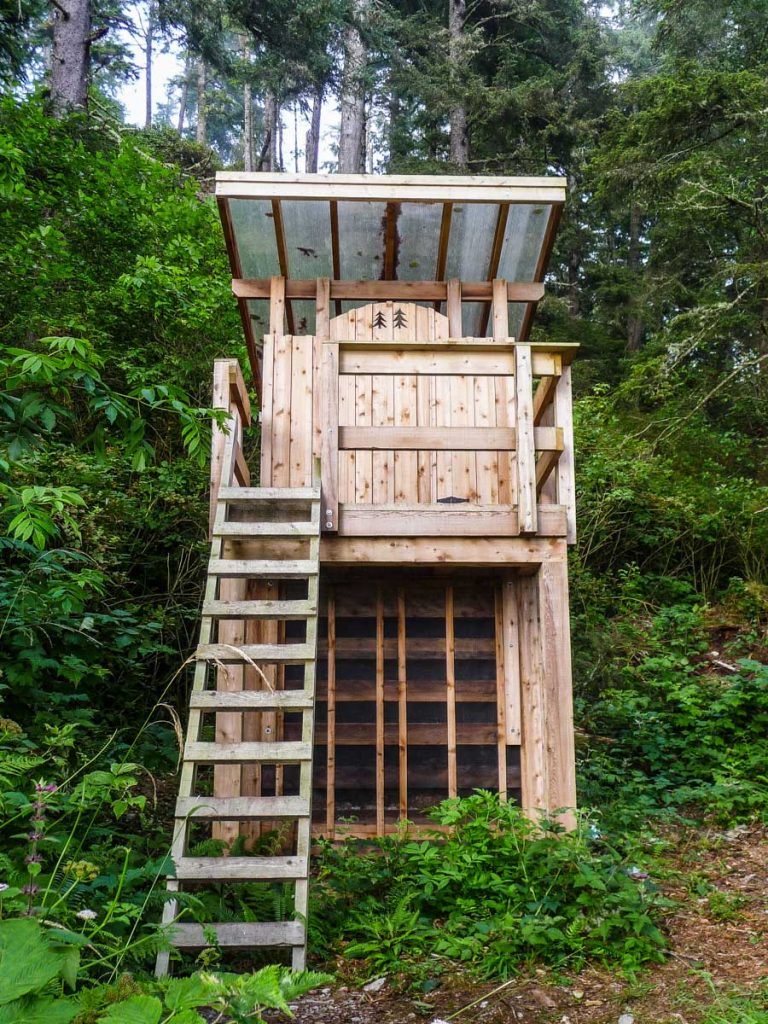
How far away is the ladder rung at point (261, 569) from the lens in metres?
4.98

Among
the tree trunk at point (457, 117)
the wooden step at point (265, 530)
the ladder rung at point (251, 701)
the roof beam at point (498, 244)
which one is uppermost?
the tree trunk at point (457, 117)

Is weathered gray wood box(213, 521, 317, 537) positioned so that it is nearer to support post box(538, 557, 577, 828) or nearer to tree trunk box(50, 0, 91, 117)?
support post box(538, 557, 577, 828)

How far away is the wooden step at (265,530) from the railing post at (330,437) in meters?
0.34

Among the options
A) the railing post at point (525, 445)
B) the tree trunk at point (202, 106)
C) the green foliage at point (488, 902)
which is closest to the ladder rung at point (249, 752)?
the green foliage at point (488, 902)

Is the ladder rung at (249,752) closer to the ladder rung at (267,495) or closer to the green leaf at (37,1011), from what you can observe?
the ladder rung at (267,495)

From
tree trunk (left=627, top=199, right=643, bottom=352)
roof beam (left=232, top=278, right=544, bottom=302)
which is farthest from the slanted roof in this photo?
tree trunk (left=627, top=199, right=643, bottom=352)

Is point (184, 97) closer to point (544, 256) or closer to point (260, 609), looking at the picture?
point (544, 256)

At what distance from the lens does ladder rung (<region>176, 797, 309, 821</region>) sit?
4191mm

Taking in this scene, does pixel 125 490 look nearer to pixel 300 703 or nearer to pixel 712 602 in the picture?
pixel 300 703

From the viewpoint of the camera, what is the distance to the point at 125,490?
9.84m

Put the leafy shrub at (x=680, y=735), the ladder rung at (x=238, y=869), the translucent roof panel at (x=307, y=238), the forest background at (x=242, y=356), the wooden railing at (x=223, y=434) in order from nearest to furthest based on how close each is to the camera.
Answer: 1. the ladder rung at (x=238, y=869)
2. the forest background at (x=242, y=356)
3. the wooden railing at (x=223, y=434)
4. the translucent roof panel at (x=307, y=238)
5. the leafy shrub at (x=680, y=735)

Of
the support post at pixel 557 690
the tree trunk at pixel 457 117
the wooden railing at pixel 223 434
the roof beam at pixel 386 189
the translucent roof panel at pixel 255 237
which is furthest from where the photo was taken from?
the tree trunk at pixel 457 117

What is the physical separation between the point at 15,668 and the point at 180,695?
10.7 feet

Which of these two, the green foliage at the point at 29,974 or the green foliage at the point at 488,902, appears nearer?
the green foliage at the point at 29,974
